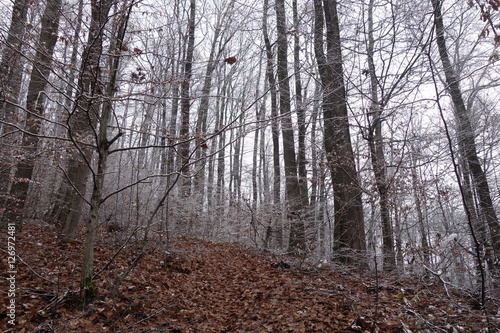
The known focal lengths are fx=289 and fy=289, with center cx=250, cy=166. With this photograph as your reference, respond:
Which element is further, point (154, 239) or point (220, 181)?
point (220, 181)

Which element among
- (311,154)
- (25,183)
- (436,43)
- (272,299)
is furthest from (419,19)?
(25,183)

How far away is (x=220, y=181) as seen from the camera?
1711 cm

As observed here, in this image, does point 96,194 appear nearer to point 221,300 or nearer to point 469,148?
point 221,300

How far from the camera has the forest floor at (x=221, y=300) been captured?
304 cm

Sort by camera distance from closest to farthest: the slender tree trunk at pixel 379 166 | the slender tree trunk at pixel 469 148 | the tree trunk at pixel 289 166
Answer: the slender tree trunk at pixel 379 166 → the slender tree trunk at pixel 469 148 → the tree trunk at pixel 289 166

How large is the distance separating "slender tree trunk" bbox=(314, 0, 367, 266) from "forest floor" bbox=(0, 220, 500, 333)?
63cm

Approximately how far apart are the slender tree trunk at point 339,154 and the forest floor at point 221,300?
2.06 feet

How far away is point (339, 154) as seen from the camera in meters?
6.12

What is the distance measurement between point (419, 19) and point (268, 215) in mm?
5736

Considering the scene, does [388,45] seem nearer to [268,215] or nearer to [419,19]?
[419,19]

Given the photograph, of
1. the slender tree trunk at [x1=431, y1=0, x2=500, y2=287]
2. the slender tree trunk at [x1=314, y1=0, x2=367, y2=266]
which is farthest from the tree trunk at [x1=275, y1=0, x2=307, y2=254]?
the slender tree trunk at [x1=431, y1=0, x2=500, y2=287]

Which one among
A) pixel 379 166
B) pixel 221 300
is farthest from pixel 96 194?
pixel 379 166

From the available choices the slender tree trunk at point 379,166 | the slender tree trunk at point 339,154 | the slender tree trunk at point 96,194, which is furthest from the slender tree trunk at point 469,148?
the slender tree trunk at point 96,194

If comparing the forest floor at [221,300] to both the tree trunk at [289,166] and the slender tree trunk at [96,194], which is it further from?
the tree trunk at [289,166]
